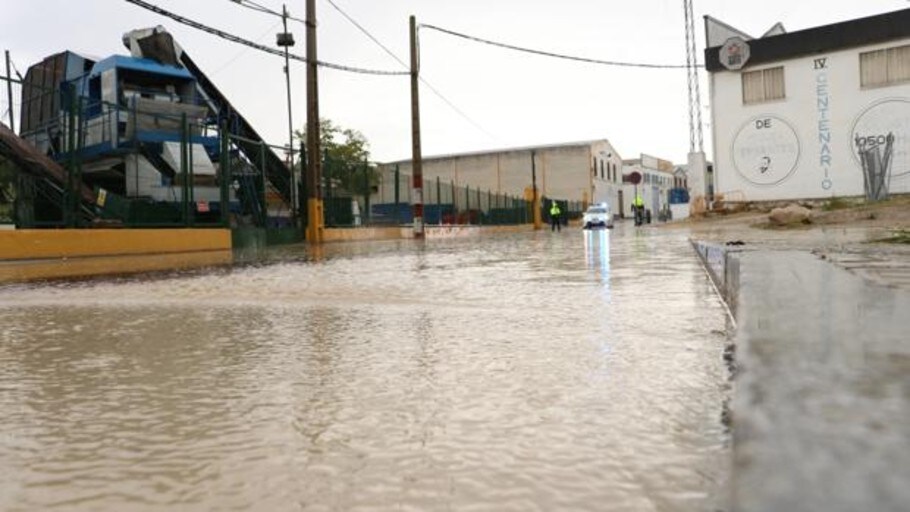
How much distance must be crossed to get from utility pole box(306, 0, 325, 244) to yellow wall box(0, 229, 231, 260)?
12.4ft

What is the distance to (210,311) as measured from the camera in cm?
417

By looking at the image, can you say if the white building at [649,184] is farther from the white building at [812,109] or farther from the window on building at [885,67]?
the window on building at [885,67]

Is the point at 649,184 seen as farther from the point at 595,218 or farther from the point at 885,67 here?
→ the point at 885,67

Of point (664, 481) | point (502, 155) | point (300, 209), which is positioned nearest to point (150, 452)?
point (664, 481)

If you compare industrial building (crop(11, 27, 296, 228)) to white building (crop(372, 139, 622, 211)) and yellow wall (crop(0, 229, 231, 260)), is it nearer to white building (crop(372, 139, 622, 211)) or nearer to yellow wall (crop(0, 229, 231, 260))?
yellow wall (crop(0, 229, 231, 260))

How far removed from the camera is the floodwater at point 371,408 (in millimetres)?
1276

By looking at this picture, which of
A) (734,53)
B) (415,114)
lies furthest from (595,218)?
(415,114)

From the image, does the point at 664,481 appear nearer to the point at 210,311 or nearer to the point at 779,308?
the point at 779,308

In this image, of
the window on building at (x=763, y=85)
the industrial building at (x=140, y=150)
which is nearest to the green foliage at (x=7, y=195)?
the industrial building at (x=140, y=150)

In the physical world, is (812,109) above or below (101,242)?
above

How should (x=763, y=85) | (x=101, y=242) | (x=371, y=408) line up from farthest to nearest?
(x=763, y=85) < (x=101, y=242) < (x=371, y=408)

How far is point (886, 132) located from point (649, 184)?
47445 mm

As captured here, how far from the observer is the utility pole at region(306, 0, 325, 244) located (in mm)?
17500

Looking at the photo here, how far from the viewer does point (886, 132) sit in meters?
28.1
